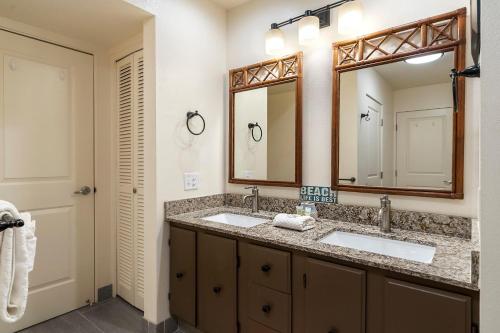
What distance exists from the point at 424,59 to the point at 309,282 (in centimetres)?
128

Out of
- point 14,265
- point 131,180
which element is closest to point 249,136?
point 131,180

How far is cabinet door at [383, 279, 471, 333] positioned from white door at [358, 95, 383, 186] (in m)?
0.69

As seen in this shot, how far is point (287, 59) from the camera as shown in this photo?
1.99 meters

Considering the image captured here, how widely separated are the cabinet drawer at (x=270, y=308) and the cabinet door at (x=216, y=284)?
132mm

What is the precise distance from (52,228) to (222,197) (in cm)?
129

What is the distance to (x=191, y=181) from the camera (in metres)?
2.11

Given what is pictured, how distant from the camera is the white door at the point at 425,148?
4.74ft

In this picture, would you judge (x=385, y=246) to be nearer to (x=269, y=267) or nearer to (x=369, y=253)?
(x=369, y=253)

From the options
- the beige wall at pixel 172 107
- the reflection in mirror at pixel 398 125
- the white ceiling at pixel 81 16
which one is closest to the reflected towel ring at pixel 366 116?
the reflection in mirror at pixel 398 125

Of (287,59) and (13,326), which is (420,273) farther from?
(13,326)

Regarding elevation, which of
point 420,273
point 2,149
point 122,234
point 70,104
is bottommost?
point 122,234

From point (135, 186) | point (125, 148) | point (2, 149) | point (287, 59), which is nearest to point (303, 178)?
point (287, 59)

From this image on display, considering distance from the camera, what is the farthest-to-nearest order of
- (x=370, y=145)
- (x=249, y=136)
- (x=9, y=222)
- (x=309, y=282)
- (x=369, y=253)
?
(x=249, y=136)
(x=370, y=145)
(x=309, y=282)
(x=369, y=253)
(x=9, y=222)

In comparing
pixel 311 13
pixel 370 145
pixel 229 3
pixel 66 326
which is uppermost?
pixel 229 3
